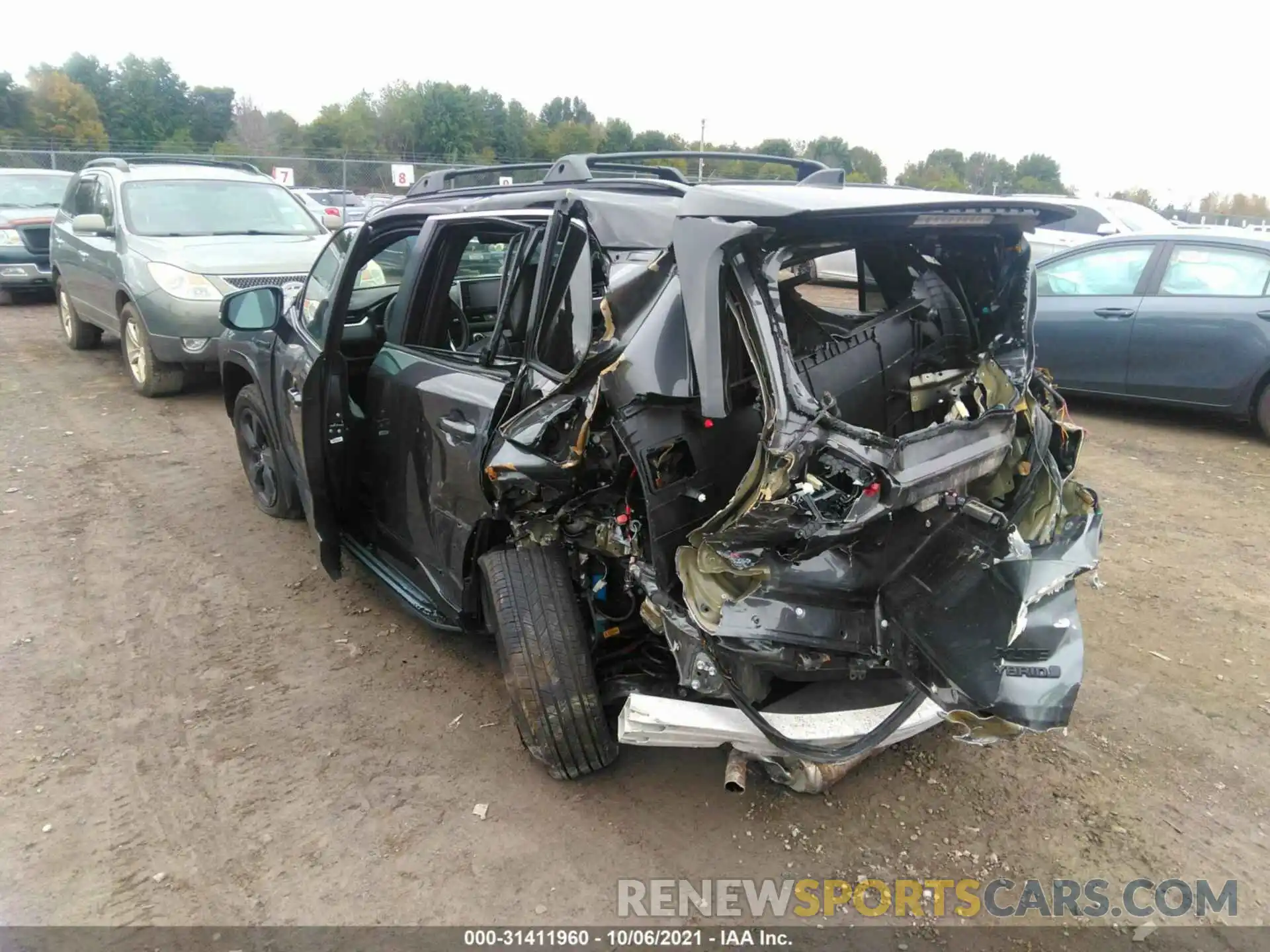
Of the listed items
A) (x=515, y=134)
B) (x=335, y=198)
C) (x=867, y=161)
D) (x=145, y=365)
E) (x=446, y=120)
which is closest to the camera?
(x=145, y=365)

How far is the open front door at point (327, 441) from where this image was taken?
3.67 m

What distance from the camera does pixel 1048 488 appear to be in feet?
9.59

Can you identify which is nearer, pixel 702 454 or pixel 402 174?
pixel 702 454

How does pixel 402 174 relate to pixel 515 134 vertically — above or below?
below

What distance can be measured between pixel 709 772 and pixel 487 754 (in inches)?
31.0

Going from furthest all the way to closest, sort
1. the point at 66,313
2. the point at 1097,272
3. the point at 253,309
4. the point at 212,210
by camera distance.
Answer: the point at 66,313 → the point at 212,210 → the point at 1097,272 → the point at 253,309

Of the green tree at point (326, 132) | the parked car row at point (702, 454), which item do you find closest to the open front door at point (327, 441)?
the parked car row at point (702, 454)

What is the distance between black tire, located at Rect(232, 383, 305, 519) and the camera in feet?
15.4

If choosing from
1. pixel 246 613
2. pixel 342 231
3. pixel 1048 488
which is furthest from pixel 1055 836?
pixel 342 231

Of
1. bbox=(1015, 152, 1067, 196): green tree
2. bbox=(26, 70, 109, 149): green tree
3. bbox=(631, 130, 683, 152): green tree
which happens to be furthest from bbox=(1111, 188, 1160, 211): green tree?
bbox=(26, 70, 109, 149): green tree

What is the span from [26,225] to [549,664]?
482 inches

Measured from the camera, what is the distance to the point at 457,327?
3604 mm

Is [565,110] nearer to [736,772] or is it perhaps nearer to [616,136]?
[616,136]

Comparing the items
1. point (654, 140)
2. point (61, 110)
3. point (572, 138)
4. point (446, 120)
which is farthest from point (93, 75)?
point (654, 140)
